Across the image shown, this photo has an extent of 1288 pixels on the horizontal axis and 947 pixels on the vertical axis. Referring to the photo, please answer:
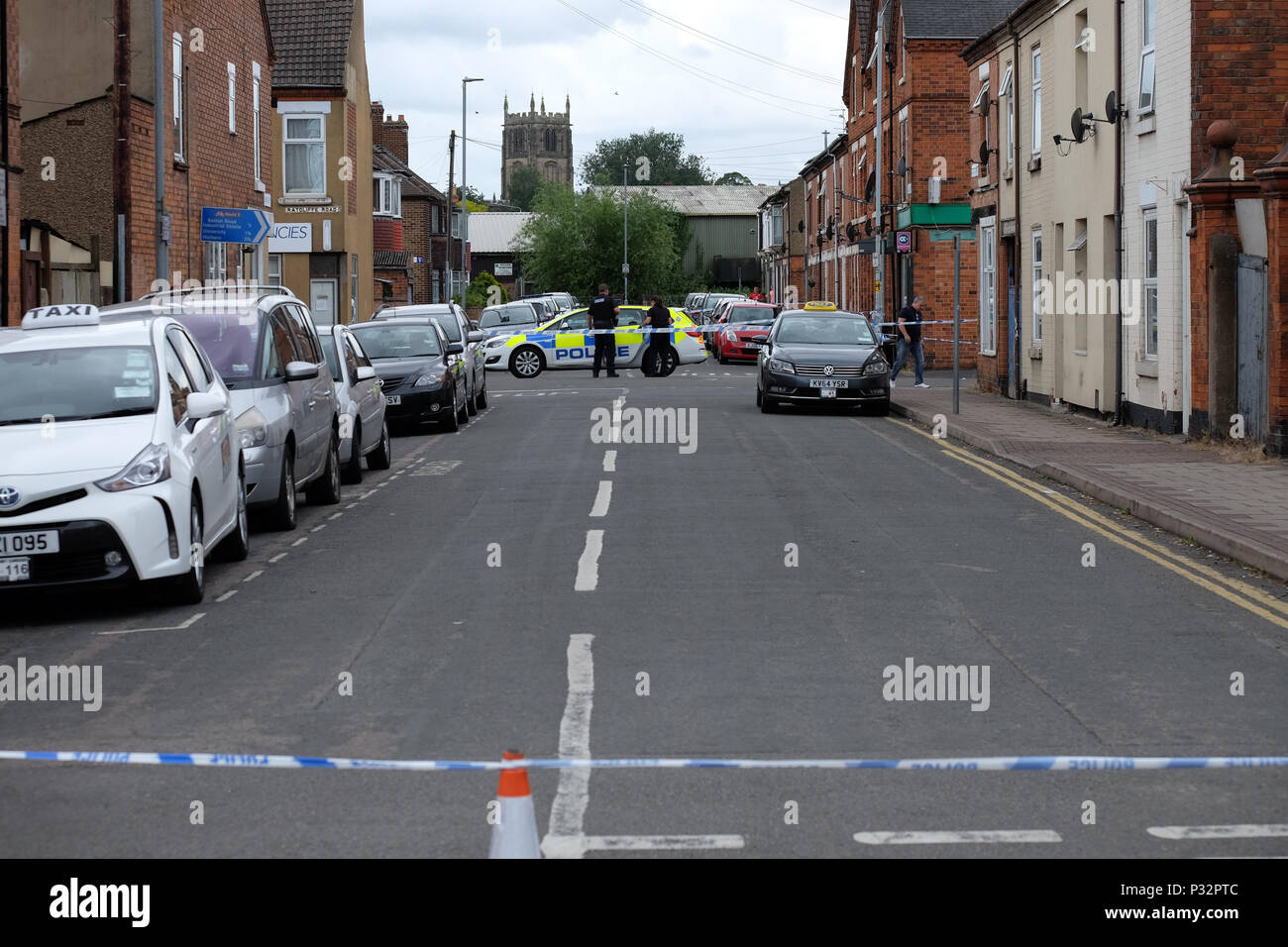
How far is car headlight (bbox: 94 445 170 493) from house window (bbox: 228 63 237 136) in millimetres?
25342

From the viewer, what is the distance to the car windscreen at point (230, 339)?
1388 centimetres

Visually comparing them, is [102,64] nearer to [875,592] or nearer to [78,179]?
[78,179]

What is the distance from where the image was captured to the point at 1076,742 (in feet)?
22.5

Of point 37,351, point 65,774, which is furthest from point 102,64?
point 65,774

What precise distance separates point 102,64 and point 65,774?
22944 mm

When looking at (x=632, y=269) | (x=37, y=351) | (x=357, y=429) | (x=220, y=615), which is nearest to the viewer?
(x=220, y=615)

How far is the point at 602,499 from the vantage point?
1548 centimetres

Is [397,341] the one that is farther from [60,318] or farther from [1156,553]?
[1156,553]

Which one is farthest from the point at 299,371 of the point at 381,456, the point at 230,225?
the point at 230,225

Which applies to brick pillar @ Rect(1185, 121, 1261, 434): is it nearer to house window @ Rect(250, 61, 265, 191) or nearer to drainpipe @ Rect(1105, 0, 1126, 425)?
drainpipe @ Rect(1105, 0, 1126, 425)

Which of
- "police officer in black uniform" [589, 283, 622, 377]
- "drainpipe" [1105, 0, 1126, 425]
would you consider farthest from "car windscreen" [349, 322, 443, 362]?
"police officer in black uniform" [589, 283, 622, 377]

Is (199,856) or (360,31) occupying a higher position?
(360,31)

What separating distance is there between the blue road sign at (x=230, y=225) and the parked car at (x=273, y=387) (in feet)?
26.0

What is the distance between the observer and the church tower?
599ft
